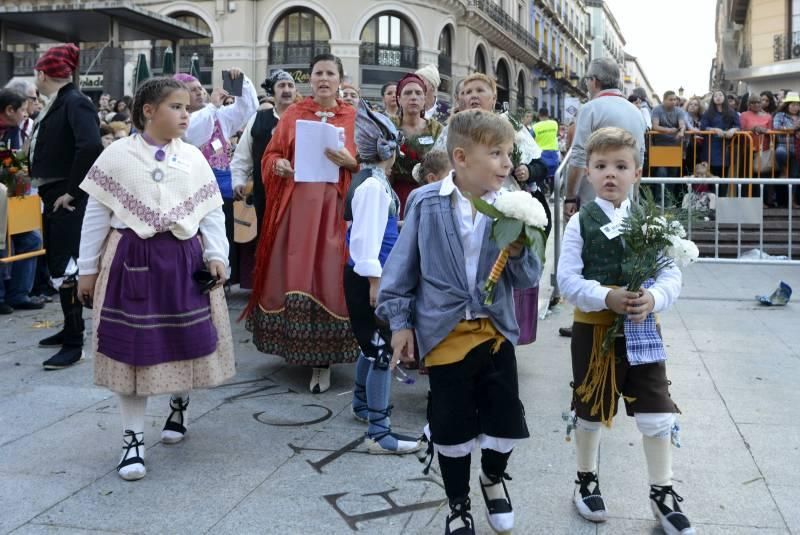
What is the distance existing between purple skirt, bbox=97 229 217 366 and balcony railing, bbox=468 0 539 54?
3557cm

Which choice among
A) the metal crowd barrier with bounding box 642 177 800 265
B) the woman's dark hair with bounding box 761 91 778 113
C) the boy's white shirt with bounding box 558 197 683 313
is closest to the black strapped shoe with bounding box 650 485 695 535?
the boy's white shirt with bounding box 558 197 683 313

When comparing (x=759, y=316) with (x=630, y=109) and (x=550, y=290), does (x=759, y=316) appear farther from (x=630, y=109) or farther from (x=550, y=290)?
(x=630, y=109)

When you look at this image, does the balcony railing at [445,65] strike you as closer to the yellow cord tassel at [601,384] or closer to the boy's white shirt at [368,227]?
the boy's white shirt at [368,227]

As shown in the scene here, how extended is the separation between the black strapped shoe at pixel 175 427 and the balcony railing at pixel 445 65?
32205 mm

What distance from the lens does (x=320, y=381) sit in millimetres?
5168

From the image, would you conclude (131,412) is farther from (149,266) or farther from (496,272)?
(496,272)

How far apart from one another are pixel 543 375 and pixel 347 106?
2.17 m

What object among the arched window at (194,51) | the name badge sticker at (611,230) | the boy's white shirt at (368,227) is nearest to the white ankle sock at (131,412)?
the boy's white shirt at (368,227)

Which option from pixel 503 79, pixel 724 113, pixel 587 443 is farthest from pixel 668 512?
pixel 503 79

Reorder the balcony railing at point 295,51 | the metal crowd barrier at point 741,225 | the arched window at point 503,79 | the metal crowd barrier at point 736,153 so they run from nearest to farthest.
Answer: the metal crowd barrier at point 741,225, the metal crowd barrier at point 736,153, the balcony railing at point 295,51, the arched window at point 503,79

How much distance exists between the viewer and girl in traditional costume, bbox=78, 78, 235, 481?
387cm

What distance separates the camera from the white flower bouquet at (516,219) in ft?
9.20

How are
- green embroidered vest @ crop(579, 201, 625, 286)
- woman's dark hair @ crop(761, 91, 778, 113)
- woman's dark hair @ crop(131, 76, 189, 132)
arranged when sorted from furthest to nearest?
woman's dark hair @ crop(761, 91, 778, 113) < woman's dark hair @ crop(131, 76, 189, 132) < green embroidered vest @ crop(579, 201, 625, 286)

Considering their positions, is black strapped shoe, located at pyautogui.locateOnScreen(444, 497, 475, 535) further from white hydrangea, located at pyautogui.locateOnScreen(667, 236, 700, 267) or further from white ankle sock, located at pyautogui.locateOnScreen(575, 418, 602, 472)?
white hydrangea, located at pyautogui.locateOnScreen(667, 236, 700, 267)
